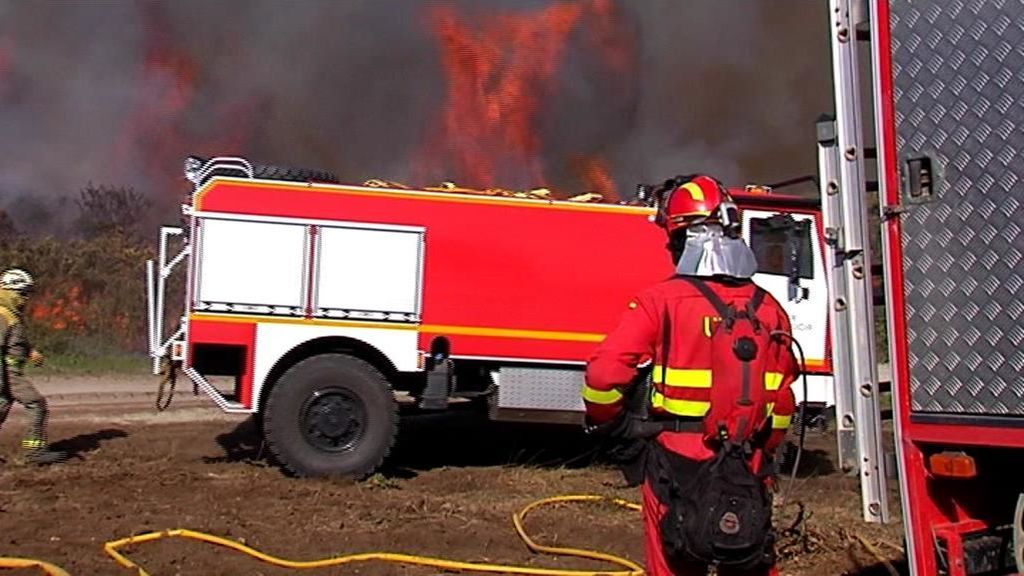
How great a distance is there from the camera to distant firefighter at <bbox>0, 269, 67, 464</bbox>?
28.1 feet

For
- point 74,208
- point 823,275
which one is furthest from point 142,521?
point 74,208

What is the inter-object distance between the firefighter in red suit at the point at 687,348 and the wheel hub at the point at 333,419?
4.72 metres

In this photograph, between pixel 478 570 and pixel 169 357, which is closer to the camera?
pixel 478 570

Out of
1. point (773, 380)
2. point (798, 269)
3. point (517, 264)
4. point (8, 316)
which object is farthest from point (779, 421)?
point (8, 316)

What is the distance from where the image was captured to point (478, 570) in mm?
5828

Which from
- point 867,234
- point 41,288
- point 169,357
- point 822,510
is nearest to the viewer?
point 867,234

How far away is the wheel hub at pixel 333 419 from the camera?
321 inches

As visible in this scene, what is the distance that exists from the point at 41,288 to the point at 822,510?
16.0 m

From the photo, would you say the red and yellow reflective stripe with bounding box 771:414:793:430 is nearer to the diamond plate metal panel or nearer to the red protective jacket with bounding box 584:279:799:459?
the red protective jacket with bounding box 584:279:799:459

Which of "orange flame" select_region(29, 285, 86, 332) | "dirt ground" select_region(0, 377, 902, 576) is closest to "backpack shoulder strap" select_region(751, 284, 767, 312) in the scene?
"dirt ground" select_region(0, 377, 902, 576)

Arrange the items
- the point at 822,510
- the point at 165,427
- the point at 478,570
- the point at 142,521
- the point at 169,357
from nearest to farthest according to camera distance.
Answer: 1. the point at 478,570
2. the point at 142,521
3. the point at 822,510
4. the point at 169,357
5. the point at 165,427

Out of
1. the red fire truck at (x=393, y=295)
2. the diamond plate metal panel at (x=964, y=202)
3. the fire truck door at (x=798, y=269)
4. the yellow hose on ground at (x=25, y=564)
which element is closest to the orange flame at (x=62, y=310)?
the red fire truck at (x=393, y=295)

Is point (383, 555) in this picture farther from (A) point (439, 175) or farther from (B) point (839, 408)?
(A) point (439, 175)

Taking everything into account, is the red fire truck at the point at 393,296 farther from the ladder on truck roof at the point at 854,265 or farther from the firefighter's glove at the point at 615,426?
the firefighter's glove at the point at 615,426
